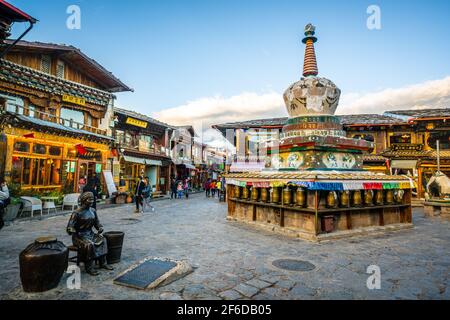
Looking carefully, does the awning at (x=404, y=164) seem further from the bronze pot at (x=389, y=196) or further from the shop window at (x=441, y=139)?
the bronze pot at (x=389, y=196)

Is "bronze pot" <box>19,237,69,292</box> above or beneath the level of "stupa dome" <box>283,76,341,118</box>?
beneath

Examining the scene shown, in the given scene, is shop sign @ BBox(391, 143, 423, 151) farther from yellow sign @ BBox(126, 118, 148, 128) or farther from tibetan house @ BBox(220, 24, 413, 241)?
yellow sign @ BBox(126, 118, 148, 128)

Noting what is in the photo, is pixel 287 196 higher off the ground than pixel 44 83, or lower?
lower

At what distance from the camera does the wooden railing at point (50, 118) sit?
1580 centimetres

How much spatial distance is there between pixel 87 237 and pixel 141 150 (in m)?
22.2

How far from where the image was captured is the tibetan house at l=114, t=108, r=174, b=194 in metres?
24.4

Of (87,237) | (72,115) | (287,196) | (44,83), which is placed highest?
(44,83)

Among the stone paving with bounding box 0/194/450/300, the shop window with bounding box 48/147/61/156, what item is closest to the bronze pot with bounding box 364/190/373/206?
the stone paving with bounding box 0/194/450/300

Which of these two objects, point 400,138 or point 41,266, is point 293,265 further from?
point 400,138

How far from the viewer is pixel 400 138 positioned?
979 inches

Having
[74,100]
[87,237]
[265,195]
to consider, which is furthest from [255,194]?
[74,100]

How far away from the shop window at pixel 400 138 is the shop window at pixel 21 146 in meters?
29.3

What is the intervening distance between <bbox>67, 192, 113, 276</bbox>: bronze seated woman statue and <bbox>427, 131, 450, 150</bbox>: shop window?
92.4 feet
